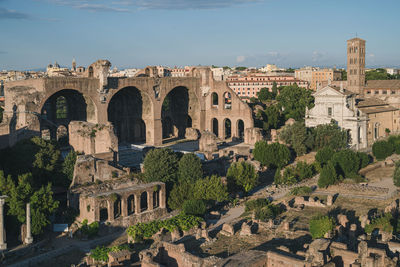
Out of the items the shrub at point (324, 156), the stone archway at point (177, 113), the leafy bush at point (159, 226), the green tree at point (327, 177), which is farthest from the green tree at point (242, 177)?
the stone archway at point (177, 113)

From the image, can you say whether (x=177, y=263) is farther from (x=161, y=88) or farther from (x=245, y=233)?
(x=161, y=88)

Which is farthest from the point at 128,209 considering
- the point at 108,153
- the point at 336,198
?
the point at 336,198

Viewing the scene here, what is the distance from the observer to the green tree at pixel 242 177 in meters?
34.5

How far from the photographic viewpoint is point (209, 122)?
194 feet

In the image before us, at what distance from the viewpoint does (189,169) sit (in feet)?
111

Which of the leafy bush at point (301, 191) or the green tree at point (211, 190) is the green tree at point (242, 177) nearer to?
the green tree at point (211, 190)

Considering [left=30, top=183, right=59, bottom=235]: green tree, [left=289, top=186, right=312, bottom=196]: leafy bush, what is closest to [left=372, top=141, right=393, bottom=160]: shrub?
[left=289, top=186, right=312, bottom=196]: leafy bush

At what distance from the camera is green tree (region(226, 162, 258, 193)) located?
113ft

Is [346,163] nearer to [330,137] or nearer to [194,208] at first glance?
[330,137]

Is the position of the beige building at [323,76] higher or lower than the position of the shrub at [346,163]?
higher

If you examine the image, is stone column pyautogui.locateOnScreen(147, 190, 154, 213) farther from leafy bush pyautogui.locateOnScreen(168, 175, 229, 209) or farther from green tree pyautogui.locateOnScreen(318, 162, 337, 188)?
green tree pyautogui.locateOnScreen(318, 162, 337, 188)

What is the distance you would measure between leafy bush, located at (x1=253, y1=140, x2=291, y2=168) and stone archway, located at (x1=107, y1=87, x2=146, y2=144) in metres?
18.2

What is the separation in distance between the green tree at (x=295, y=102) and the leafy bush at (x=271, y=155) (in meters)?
24.2

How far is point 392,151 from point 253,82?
56.6m
